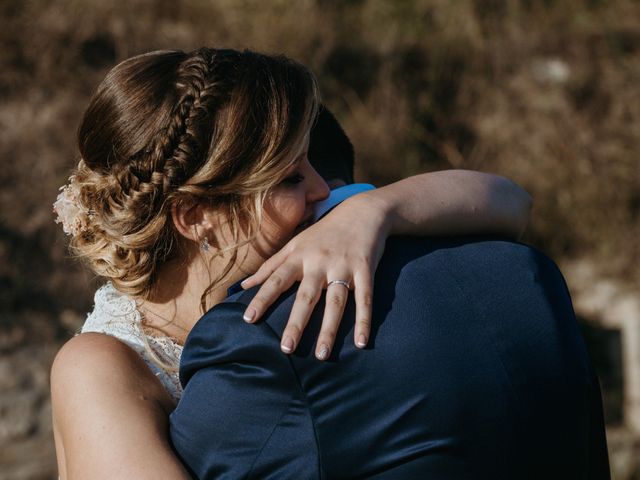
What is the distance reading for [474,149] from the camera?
6730 millimetres

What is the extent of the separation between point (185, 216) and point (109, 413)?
1.63ft

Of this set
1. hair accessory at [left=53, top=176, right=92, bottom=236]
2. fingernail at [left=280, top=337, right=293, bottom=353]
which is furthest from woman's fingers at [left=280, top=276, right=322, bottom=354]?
hair accessory at [left=53, top=176, right=92, bottom=236]

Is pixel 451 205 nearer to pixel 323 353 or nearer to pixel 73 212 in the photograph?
pixel 323 353

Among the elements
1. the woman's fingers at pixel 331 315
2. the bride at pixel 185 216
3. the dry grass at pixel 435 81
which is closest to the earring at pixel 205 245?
the bride at pixel 185 216

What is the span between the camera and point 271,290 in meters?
1.52

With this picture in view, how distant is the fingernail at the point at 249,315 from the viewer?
1458 millimetres

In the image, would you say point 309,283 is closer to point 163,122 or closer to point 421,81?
point 163,122

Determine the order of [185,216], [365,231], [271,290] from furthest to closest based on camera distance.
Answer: [185,216]
[365,231]
[271,290]

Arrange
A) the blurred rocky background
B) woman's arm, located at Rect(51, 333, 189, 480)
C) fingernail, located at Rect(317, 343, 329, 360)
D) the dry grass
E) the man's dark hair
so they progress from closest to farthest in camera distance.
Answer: fingernail, located at Rect(317, 343, 329, 360)
woman's arm, located at Rect(51, 333, 189, 480)
the man's dark hair
the blurred rocky background
the dry grass

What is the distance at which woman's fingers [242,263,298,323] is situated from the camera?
1467 millimetres

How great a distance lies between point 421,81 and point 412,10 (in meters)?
0.97

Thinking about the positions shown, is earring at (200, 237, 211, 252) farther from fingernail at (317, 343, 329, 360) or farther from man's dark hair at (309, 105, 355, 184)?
fingernail at (317, 343, 329, 360)

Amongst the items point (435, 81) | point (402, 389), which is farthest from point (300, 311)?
point (435, 81)

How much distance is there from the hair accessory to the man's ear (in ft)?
0.95
